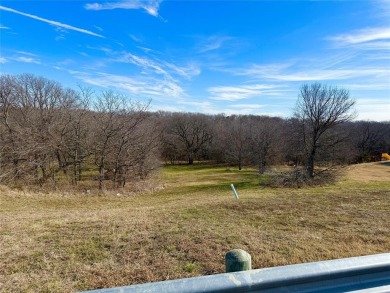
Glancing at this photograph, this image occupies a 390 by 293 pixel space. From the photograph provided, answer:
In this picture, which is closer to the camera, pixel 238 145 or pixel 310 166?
pixel 310 166

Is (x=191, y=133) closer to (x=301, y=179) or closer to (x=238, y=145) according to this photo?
(x=238, y=145)

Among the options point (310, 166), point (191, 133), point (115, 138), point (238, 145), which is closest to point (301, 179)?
point (310, 166)

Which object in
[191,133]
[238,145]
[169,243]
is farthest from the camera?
[191,133]

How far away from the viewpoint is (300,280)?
1763 millimetres

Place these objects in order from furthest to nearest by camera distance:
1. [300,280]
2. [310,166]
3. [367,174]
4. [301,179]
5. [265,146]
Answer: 1. [265,146]
2. [367,174]
3. [310,166]
4. [301,179]
5. [300,280]

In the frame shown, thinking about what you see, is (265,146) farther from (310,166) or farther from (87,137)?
(87,137)

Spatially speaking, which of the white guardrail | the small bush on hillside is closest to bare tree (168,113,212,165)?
the small bush on hillside

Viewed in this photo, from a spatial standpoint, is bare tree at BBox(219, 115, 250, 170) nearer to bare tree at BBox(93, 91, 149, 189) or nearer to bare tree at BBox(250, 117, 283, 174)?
bare tree at BBox(250, 117, 283, 174)

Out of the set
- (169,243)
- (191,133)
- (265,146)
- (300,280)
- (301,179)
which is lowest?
(301,179)

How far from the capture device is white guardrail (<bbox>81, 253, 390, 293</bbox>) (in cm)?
163

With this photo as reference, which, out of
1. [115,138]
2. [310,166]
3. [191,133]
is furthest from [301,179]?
[191,133]

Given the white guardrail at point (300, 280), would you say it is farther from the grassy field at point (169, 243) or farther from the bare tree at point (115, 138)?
the bare tree at point (115, 138)

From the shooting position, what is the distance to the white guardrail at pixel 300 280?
1.63 m

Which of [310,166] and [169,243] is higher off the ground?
[169,243]
